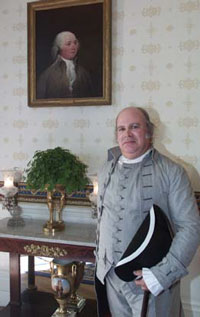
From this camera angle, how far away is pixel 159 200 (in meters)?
1.30

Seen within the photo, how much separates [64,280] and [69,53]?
1666 millimetres

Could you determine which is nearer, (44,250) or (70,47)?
(44,250)

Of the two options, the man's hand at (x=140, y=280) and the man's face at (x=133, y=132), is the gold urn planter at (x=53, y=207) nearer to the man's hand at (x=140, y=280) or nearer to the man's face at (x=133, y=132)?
the man's face at (x=133, y=132)

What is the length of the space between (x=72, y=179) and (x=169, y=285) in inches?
41.2

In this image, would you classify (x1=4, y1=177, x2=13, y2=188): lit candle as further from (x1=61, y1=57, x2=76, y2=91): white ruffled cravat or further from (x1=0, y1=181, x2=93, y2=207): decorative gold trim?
(x1=61, y1=57, x2=76, y2=91): white ruffled cravat

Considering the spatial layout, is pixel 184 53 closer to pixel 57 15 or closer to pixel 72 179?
pixel 57 15

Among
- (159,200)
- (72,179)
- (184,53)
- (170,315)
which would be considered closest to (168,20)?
(184,53)

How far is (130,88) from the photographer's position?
2.29 meters

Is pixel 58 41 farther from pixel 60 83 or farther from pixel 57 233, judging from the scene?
pixel 57 233

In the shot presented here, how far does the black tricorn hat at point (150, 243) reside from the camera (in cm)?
122

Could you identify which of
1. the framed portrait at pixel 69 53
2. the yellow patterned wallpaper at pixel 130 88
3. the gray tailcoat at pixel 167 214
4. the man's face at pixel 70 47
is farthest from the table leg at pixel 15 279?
the man's face at pixel 70 47

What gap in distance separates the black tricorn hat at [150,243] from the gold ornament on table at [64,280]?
926mm

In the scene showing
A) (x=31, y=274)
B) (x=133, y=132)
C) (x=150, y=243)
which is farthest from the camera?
(x=31, y=274)

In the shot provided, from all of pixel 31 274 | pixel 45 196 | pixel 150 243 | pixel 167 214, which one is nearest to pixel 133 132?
pixel 167 214
